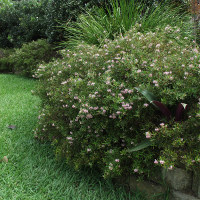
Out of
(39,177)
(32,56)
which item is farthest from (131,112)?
(32,56)

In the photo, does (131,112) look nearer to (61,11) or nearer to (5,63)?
(61,11)

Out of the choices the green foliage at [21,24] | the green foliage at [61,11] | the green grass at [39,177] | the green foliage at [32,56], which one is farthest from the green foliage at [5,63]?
the green grass at [39,177]

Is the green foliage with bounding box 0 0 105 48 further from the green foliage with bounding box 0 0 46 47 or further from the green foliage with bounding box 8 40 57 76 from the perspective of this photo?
the green foliage with bounding box 8 40 57 76

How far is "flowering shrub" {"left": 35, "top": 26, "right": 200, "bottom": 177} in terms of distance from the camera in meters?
1.67

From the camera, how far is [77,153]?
2170 mm

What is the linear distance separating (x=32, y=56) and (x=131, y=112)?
6148 mm

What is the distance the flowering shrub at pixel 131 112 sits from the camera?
1.67 m

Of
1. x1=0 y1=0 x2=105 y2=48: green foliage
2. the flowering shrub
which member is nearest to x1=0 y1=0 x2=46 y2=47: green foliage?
x1=0 y1=0 x2=105 y2=48: green foliage

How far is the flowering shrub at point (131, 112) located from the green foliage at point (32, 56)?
5.15 metres

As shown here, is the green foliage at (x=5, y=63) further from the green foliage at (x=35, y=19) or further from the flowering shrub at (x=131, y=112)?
the flowering shrub at (x=131, y=112)

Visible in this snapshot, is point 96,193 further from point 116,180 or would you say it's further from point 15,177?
point 15,177

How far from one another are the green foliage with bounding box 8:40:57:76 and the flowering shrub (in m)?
5.15

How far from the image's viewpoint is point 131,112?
1.86 meters

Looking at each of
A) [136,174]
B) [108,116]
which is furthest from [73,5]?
[136,174]
